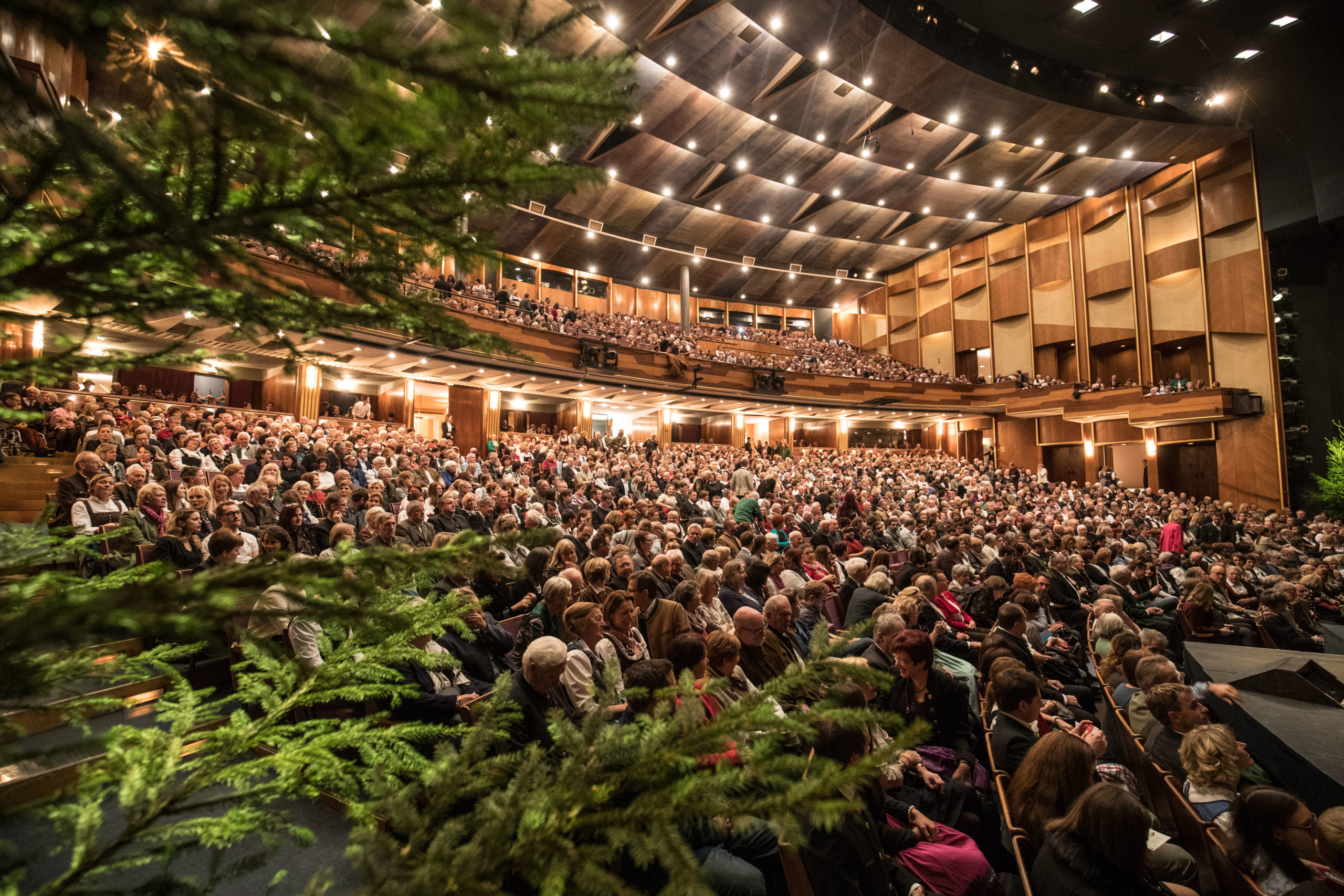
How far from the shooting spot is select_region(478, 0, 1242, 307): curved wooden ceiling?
12.9m

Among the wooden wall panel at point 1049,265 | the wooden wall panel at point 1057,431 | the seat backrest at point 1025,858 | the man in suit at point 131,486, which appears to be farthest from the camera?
the wooden wall panel at point 1049,265

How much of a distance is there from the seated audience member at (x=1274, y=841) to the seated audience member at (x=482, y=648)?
2807 mm

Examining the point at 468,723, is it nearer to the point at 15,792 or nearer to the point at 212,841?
the point at 15,792

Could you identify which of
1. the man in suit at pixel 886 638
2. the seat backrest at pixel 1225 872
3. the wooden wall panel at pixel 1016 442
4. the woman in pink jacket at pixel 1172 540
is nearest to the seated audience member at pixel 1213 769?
the seat backrest at pixel 1225 872

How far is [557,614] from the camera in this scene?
3.35 metres

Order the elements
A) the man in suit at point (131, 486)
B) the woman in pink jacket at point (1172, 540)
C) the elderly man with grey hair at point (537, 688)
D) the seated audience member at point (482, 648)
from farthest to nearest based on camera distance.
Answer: the woman in pink jacket at point (1172, 540), the man in suit at point (131, 486), the seated audience member at point (482, 648), the elderly man with grey hair at point (537, 688)

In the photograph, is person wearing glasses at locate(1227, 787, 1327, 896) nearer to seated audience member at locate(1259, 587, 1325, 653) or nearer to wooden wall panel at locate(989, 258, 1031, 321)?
seated audience member at locate(1259, 587, 1325, 653)

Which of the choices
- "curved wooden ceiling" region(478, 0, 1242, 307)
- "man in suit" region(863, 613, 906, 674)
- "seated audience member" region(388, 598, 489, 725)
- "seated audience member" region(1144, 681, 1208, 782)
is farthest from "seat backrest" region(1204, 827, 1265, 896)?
"curved wooden ceiling" region(478, 0, 1242, 307)

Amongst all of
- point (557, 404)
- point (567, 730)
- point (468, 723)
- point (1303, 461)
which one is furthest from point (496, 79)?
point (1303, 461)

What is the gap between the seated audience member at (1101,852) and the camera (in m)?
1.67

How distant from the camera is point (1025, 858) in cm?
195

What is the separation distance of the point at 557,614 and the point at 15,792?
79.0 inches

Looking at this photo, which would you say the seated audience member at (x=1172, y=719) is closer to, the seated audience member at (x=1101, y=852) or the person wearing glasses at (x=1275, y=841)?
the person wearing glasses at (x=1275, y=841)

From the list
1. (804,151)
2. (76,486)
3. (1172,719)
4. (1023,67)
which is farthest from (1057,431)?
(76,486)
